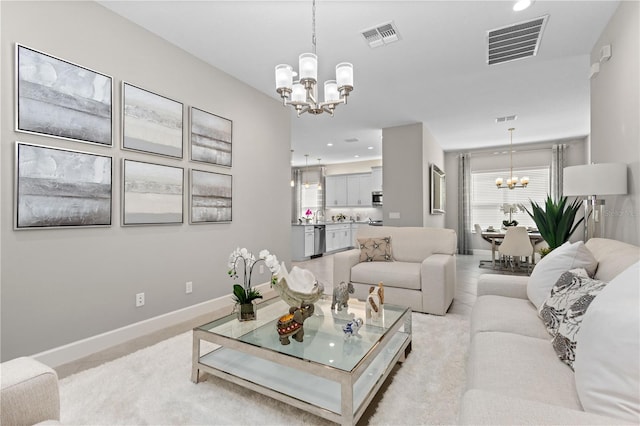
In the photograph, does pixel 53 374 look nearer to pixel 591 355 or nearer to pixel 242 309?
pixel 242 309

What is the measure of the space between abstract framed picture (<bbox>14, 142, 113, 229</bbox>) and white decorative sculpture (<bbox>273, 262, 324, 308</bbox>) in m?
1.66

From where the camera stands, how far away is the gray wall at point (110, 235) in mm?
2027

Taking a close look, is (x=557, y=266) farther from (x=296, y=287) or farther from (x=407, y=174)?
(x=407, y=174)

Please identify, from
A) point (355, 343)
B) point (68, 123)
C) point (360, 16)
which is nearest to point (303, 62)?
point (360, 16)

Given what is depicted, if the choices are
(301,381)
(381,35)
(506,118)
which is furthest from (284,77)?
A: (506,118)

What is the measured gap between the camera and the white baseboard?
2.21 metres

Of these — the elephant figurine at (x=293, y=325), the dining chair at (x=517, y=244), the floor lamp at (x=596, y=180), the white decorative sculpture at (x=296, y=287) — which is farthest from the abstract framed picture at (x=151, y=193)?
the dining chair at (x=517, y=244)

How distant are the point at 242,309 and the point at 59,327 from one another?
1.40 metres

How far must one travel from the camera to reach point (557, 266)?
1.87 meters

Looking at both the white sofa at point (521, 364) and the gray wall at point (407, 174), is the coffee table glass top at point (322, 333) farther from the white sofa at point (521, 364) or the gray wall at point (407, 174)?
the gray wall at point (407, 174)

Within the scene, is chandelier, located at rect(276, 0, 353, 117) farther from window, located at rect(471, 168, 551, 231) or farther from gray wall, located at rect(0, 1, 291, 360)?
window, located at rect(471, 168, 551, 231)

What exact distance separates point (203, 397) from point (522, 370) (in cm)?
162

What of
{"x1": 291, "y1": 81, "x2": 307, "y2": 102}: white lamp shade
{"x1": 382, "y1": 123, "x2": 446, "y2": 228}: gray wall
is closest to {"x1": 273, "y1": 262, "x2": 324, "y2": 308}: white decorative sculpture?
{"x1": 291, "y1": 81, "x2": 307, "y2": 102}: white lamp shade

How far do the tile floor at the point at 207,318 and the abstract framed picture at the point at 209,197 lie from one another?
1.05 m
